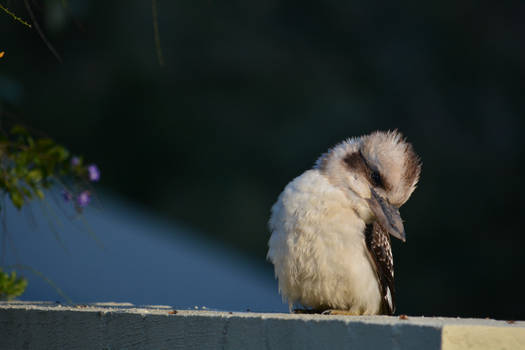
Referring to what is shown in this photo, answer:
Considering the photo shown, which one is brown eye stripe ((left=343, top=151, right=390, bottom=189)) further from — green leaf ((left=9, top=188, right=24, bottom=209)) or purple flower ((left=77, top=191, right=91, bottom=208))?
green leaf ((left=9, top=188, right=24, bottom=209))

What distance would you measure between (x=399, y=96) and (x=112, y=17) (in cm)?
402

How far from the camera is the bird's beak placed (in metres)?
2.49

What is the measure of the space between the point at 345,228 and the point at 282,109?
775 cm

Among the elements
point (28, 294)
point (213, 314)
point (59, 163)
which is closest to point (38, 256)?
point (28, 294)

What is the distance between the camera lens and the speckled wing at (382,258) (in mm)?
2480

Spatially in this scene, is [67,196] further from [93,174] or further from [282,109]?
[282,109]

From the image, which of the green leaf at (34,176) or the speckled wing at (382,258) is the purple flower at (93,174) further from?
the speckled wing at (382,258)

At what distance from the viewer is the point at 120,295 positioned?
4.77 m

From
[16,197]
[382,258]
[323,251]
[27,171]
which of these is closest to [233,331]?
[323,251]

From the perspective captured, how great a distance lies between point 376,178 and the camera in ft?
8.45

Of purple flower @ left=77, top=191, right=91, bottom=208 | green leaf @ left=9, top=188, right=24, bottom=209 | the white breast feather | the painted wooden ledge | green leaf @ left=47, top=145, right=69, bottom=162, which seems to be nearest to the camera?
the painted wooden ledge

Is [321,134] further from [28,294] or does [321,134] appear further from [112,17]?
[28,294]

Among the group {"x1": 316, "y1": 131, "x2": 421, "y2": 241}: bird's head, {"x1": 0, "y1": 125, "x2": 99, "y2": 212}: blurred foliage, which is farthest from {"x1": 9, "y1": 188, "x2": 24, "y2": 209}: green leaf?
{"x1": 316, "y1": 131, "x2": 421, "y2": 241}: bird's head

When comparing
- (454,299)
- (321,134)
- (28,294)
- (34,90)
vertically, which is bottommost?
(28,294)
